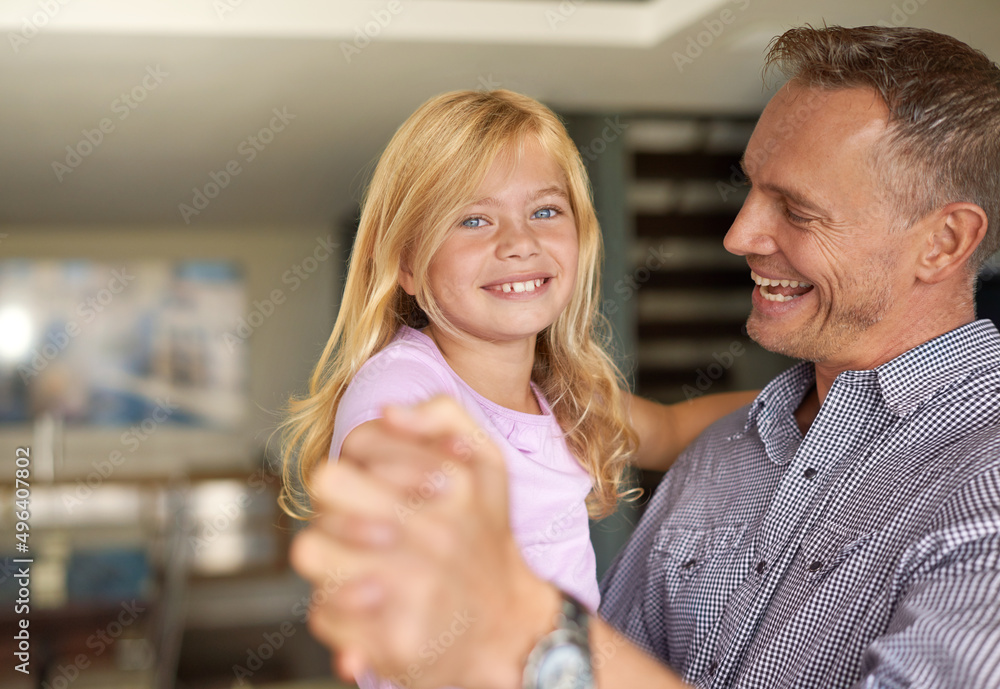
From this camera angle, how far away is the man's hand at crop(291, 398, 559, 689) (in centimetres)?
48

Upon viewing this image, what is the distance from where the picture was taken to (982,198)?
1155mm

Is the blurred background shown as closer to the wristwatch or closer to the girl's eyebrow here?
the wristwatch

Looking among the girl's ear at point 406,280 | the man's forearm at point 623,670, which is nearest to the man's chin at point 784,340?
the girl's ear at point 406,280

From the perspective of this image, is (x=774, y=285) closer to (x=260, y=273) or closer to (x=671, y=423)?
(x=671, y=423)

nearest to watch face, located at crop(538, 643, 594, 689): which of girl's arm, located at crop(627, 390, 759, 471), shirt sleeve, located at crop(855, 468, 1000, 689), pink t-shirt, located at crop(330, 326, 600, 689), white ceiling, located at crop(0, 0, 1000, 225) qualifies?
shirt sleeve, located at crop(855, 468, 1000, 689)

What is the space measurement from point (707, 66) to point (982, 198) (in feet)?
9.02

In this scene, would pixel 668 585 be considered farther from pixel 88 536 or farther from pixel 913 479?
pixel 88 536

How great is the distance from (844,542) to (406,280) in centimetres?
73

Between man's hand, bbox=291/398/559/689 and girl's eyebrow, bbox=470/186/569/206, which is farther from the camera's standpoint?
girl's eyebrow, bbox=470/186/569/206

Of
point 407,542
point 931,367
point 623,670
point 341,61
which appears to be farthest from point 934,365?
point 341,61

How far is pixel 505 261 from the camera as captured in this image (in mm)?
1257

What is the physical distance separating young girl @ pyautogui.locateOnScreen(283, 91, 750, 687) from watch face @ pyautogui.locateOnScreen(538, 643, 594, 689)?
609mm

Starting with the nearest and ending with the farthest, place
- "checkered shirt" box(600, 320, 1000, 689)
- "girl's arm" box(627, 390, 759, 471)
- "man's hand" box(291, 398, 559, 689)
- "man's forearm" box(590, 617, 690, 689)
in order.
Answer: "man's hand" box(291, 398, 559, 689), "man's forearm" box(590, 617, 690, 689), "checkered shirt" box(600, 320, 1000, 689), "girl's arm" box(627, 390, 759, 471)

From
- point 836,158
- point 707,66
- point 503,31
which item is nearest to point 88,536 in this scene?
point 503,31
